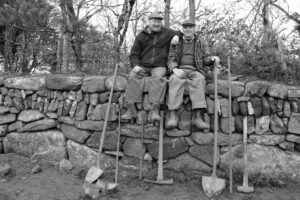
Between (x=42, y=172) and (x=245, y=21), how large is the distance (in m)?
6.07

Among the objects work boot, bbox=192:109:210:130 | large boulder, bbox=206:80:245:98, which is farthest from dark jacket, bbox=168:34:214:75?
work boot, bbox=192:109:210:130

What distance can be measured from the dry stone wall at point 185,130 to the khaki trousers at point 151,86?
0.20 meters

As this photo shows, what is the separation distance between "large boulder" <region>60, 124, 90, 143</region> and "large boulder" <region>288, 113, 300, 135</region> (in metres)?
3.07

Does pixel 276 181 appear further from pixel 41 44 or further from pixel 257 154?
pixel 41 44

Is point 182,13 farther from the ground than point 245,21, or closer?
farther from the ground

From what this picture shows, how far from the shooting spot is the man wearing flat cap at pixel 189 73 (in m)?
3.64

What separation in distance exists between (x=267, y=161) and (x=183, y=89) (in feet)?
5.32

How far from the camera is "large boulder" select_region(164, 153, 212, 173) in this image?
3.88 m

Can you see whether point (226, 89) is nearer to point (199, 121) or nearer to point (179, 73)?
point (199, 121)

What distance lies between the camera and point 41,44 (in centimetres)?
765

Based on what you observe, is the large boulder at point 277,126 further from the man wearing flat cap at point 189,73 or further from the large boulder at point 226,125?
the man wearing flat cap at point 189,73

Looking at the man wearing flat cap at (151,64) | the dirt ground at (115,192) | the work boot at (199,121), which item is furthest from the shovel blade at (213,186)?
the man wearing flat cap at (151,64)

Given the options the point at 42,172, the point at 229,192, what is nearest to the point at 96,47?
the point at 42,172

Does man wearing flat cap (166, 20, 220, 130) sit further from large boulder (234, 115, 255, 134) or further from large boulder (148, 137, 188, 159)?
large boulder (234, 115, 255, 134)
